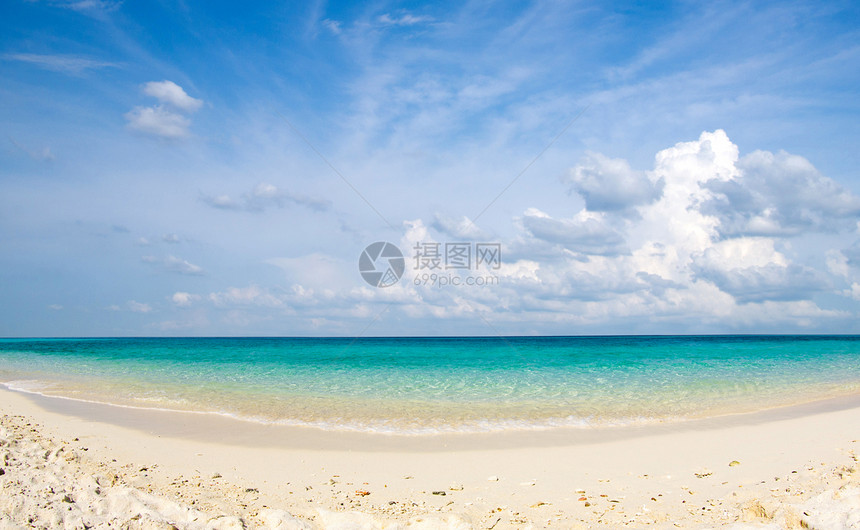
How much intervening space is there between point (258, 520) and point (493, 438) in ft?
18.4

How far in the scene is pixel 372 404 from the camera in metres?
13.6

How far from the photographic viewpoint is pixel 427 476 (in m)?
7.15

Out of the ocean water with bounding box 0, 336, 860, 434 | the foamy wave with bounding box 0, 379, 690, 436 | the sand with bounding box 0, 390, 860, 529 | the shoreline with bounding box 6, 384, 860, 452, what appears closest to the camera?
the sand with bounding box 0, 390, 860, 529

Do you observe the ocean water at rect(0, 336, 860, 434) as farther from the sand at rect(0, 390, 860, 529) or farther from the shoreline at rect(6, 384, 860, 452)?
the sand at rect(0, 390, 860, 529)

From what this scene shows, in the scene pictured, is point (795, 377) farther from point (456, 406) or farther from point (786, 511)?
point (786, 511)

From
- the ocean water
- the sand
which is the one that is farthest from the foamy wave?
the sand

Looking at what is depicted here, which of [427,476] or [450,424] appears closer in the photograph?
[427,476]

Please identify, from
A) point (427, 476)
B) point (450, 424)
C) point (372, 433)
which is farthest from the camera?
point (450, 424)

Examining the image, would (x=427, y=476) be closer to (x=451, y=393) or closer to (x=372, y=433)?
(x=372, y=433)

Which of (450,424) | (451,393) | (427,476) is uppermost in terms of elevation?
(427,476)

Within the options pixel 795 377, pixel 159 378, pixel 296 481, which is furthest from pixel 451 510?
pixel 795 377

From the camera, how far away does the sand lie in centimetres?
494

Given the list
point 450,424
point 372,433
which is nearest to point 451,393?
point 450,424

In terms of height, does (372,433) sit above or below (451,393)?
above
